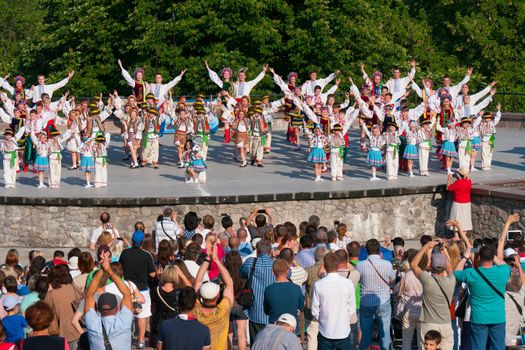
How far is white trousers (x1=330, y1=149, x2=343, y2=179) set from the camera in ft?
89.5

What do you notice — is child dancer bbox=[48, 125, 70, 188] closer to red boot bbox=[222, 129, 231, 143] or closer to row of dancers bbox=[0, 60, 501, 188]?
row of dancers bbox=[0, 60, 501, 188]

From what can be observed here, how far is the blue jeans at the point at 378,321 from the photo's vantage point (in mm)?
14922

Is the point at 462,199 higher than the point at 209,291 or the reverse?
the reverse

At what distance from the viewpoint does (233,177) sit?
28031 mm

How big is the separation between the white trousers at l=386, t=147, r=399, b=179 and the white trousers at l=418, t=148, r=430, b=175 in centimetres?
72

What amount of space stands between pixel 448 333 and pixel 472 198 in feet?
42.6

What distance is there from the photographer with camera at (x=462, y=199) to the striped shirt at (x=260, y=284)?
1200cm

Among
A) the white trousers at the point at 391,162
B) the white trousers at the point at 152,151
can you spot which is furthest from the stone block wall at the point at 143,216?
the white trousers at the point at 152,151

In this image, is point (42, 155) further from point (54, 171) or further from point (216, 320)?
point (216, 320)

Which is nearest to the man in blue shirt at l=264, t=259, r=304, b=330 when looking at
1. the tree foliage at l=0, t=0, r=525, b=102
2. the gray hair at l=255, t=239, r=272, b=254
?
the gray hair at l=255, t=239, r=272, b=254

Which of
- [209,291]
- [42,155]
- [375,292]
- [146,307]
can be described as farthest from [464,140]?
[209,291]

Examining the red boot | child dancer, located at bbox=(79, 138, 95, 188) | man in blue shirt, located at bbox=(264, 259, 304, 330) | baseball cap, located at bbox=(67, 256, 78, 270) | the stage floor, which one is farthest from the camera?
the red boot

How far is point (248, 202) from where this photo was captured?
25109 millimetres

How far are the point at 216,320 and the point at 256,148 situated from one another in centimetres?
1759
